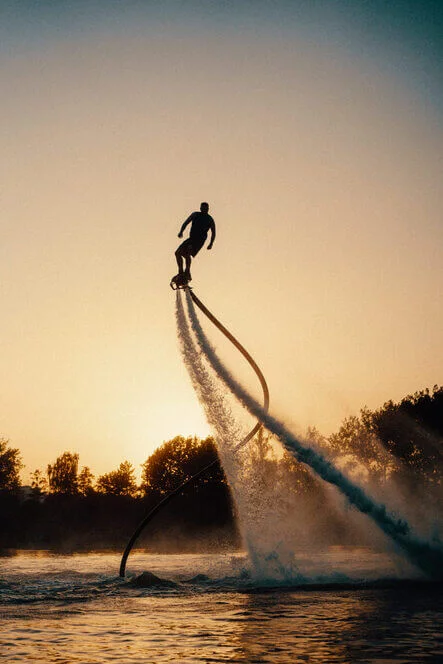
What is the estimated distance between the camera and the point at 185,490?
11425 centimetres

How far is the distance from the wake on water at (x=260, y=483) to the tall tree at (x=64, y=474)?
440 feet

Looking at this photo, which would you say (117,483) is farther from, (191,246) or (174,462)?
(191,246)

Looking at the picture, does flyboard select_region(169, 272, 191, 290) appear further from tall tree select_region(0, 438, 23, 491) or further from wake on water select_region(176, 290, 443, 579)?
tall tree select_region(0, 438, 23, 491)

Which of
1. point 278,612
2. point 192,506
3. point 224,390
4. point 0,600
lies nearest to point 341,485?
point 224,390

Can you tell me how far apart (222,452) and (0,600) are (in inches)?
421

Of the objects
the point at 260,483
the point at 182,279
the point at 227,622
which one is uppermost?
the point at 182,279

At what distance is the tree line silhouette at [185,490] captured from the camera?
6970cm

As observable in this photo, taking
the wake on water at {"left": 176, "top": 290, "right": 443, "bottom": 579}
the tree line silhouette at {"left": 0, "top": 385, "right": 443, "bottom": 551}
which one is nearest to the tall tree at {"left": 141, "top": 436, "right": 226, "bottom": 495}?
the tree line silhouette at {"left": 0, "top": 385, "right": 443, "bottom": 551}

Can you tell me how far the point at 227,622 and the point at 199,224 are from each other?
1434 cm

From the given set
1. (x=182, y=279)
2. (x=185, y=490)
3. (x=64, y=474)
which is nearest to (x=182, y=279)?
(x=182, y=279)

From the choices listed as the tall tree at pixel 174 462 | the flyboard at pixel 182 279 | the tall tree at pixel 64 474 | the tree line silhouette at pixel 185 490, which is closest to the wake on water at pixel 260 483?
the flyboard at pixel 182 279

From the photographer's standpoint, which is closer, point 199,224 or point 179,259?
point 199,224

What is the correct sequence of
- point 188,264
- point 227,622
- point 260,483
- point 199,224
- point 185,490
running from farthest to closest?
point 185,490 → point 260,483 → point 188,264 → point 199,224 → point 227,622

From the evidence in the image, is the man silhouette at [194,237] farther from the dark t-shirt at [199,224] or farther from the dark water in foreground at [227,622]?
the dark water in foreground at [227,622]
